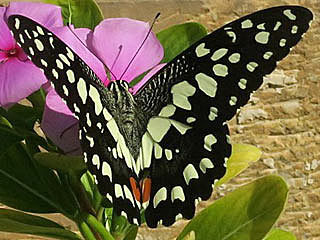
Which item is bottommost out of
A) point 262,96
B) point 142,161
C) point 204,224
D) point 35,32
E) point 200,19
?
point 262,96

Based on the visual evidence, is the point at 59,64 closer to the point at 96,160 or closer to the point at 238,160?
the point at 96,160

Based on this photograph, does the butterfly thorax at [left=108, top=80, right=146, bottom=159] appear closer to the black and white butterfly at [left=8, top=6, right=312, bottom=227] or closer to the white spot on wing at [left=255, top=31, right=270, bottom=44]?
the black and white butterfly at [left=8, top=6, right=312, bottom=227]

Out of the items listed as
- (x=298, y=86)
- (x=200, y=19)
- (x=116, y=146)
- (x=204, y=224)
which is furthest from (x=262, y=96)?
(x=116, y=146)

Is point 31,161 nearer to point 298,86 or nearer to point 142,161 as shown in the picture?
point 142,161

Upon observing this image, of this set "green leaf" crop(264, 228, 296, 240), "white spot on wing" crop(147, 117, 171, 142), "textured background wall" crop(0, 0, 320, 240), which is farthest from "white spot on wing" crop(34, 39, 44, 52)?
"textured background wall" crop(0, 0, 320, 240)

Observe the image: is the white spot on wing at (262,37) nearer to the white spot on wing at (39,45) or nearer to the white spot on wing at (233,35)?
the white spot on wing at (233,35)

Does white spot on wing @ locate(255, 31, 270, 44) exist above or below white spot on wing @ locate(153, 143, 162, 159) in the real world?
above
